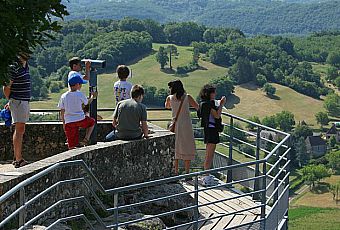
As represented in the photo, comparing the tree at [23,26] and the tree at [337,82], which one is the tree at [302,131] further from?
the tree at [23,26]

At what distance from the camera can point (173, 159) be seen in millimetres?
10445

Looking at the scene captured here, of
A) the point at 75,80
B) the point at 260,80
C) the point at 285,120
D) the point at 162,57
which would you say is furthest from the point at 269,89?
the point at 75,80

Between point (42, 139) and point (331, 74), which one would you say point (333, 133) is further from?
point (42, 139)

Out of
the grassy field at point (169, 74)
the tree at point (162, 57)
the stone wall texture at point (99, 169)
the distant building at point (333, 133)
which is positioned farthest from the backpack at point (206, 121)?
the tree at point (162, 57)

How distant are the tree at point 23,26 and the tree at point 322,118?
417ft

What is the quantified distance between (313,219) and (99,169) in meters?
77.1

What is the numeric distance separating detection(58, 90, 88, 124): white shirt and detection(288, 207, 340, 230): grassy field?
Answer: 70635 millimetres

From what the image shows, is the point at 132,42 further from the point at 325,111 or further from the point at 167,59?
the point at 325,111

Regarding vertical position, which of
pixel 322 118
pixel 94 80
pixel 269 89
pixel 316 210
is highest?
pixel 94 80

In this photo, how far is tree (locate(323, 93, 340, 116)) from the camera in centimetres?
14012

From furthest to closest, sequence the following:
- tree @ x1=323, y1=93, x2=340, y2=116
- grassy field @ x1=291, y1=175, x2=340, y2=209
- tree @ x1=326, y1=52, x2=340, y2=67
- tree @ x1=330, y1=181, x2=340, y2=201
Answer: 1. tree @ x1=326, y1=52, x2=340, y2=67
2. tree @ x1=323, y1=93, x2=340, y2=116
3. tree @ x1=330, y1=181, x2=340, y2=201
4. grassy field @ x1=291, y1=175, x2=340, y2=209

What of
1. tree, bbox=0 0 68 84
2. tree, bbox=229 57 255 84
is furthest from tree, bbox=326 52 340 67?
tree, bbox=0 0 68 84

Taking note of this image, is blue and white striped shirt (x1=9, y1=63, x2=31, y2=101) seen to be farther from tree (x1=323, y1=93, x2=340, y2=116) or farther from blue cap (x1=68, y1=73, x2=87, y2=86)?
tree (x1=323, y1=93, x2=340, y2=116)

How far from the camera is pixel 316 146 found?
11950cm
